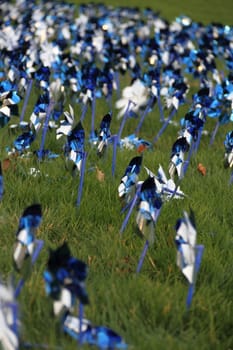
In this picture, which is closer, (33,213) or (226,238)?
(33,213)

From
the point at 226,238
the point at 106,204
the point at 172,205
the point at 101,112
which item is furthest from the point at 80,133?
the point at 101,112

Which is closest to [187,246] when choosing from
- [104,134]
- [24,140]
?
[104,134]

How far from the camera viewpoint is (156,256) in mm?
2770

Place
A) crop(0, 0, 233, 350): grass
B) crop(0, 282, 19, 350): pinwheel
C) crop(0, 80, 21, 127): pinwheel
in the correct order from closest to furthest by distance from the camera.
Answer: crop(0, 282, 19, 350): pinwheel < crop(0, 0, 233, 350): grass < crop(0, 80, 21, 127): pinwheel

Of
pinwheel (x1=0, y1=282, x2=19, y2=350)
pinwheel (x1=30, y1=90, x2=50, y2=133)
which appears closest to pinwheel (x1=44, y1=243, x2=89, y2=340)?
pinwheel (x1=0, y1=282, x2=19, y2=350)

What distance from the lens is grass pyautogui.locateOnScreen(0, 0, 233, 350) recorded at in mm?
2184

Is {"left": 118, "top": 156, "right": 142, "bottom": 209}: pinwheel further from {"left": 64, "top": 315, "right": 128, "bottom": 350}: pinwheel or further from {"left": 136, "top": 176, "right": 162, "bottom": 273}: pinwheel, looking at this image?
{"left": 64, "top": 315, "right": 128, "bottom": 350}: pinwheel

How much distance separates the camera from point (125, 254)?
9.10 ft

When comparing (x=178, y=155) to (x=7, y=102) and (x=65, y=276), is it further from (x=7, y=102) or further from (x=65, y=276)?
(x=65, y=276)

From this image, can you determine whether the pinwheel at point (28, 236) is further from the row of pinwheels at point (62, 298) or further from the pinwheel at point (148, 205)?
the pinwheel at point (148, 205)

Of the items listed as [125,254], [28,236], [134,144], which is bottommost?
[28,236]

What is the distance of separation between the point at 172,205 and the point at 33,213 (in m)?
1.44

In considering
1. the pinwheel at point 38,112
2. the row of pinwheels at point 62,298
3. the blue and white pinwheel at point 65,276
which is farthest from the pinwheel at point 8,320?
the pinwheel at point 38,112

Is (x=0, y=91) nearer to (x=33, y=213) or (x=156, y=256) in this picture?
(x=156, y=256)
